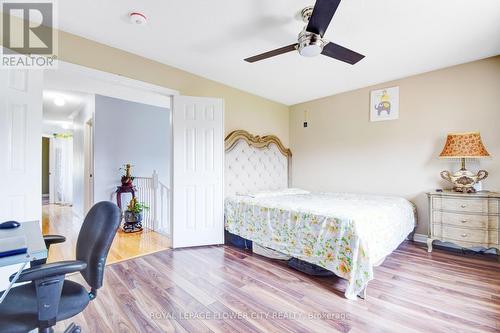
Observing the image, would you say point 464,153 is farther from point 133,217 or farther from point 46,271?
point 133,217

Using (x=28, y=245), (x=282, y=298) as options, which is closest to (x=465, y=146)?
(x=282, y=298)

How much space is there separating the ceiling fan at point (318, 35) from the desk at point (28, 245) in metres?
2.01

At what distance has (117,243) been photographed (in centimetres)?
351

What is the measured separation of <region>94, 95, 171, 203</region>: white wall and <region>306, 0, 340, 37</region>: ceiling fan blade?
12.6 ft

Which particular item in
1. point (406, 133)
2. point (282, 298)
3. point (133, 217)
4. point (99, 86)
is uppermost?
point (99, 86)

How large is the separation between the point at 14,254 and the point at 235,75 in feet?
10.4

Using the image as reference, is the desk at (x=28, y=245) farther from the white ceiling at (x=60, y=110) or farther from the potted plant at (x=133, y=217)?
the white ceiling at (x=60, y=110)

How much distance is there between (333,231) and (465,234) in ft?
5.93

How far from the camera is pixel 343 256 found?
6.86 feet

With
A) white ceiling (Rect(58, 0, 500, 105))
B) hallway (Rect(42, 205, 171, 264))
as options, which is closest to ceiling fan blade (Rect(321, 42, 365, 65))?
white ceiling (Rect(58, 0, 500, 105))

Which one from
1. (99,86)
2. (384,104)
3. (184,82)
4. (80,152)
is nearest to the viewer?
(184,82)

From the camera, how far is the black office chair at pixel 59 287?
102 cm

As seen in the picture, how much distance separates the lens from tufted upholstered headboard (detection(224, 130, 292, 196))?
12.8 ft

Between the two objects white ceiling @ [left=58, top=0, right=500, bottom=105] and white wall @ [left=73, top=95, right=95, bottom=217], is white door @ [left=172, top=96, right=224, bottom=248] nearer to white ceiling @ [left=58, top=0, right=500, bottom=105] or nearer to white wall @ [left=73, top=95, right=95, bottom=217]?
white ceiling @ [left=58, top=0, right=500, bottom=105]
